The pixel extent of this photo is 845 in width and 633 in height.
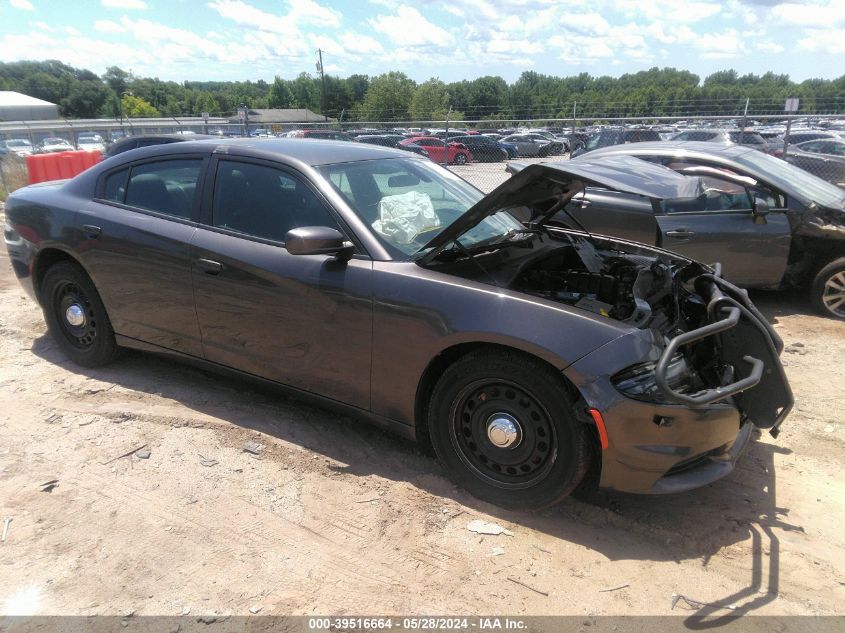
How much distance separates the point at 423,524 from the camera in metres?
2.86

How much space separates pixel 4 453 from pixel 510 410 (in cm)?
294

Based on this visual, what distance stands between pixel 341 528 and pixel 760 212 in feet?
16.5

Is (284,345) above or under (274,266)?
under

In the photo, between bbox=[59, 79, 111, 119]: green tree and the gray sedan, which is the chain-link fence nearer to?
the gray sedan

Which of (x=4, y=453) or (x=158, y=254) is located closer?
(x=4, y=453)

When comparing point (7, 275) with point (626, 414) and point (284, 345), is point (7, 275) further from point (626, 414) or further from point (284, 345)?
point (626, 414)

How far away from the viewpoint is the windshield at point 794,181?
588 centimetres

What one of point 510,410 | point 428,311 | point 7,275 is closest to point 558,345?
point 510,410

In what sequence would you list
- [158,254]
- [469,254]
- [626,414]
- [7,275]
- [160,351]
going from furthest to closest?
[7,275]
[160,351]
[158,254]
[469,254]
[626,414]

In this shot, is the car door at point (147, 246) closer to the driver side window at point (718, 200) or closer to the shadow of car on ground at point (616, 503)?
the shadow of car on ground at point (616, 503)

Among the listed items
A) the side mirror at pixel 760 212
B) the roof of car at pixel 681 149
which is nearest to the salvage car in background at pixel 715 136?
the roof of car at pixel 681 149

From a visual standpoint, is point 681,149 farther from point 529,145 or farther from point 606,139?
point 529,145

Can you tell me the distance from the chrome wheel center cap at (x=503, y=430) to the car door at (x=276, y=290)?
2.45ft

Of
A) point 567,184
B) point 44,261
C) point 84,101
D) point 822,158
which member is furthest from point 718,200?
point 84,101
